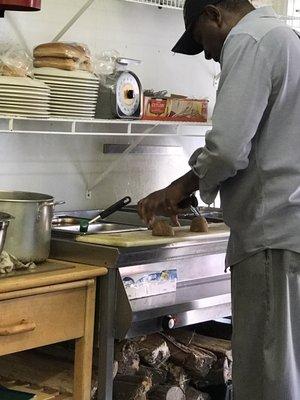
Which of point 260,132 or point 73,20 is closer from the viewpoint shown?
point 260,132

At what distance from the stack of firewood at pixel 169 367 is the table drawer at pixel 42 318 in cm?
30

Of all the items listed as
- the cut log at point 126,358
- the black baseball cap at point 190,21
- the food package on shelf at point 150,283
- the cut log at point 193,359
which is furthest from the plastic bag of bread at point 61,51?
the cut log at point 193,359

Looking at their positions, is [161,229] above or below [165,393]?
above

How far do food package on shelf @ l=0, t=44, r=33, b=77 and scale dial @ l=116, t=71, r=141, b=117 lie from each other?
1.07ft

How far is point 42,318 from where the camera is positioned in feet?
6.91

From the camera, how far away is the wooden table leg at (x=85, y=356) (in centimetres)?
224

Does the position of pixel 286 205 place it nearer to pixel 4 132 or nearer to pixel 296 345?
pixel 296 345

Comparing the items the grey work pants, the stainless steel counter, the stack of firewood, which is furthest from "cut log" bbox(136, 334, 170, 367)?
the grey work pants

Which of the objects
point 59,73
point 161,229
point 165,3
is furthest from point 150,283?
point 165,3

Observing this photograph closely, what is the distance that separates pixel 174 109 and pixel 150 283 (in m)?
0.84

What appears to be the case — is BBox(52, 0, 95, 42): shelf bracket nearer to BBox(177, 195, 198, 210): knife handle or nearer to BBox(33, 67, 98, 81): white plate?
BBox(33, 67, 98, 81): white plate

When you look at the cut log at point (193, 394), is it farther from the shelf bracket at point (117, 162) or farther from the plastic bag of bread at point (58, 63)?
the plastic bag of bread at point (58, 63)

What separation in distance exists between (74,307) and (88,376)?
204 mm

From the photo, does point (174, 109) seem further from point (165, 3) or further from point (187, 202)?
point (187, 202)
